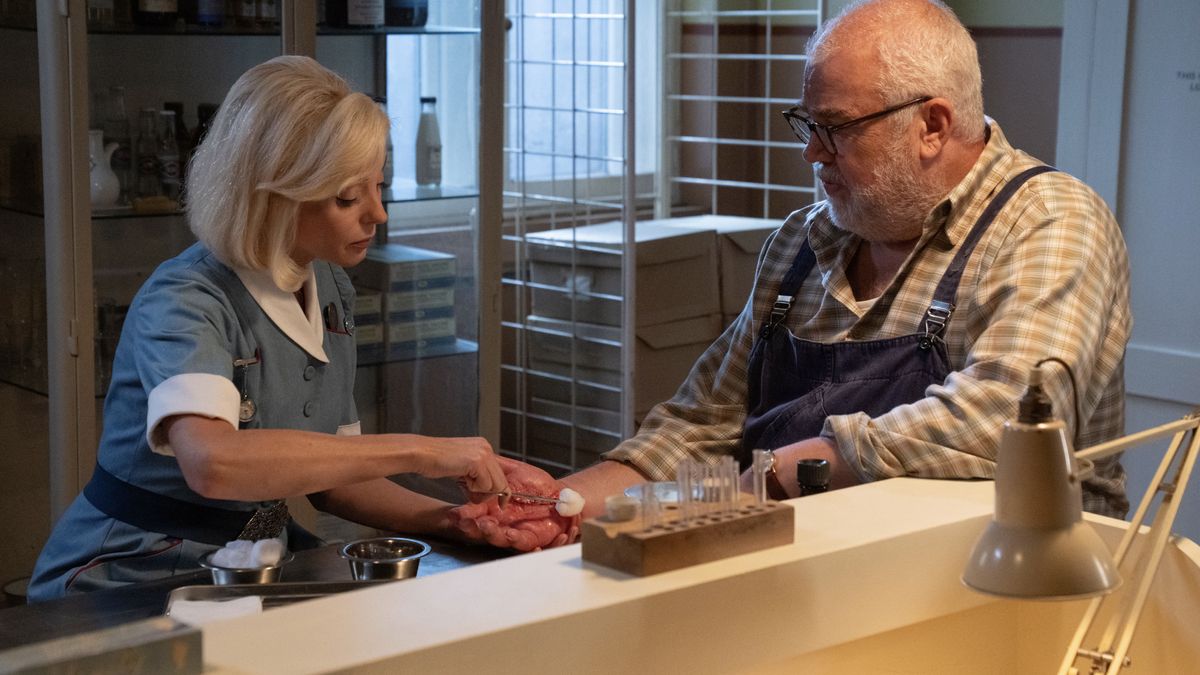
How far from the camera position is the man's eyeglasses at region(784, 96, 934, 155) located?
83.1 inches

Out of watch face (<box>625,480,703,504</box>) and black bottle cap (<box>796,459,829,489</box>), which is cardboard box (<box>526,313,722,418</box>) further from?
watch face (<box>625,480,703,504</box>)

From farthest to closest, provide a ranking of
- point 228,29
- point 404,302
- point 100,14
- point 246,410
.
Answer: point 404,302 → point 228,29 → point 100,14 → point 246,410

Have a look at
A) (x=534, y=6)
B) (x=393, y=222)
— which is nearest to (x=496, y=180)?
(x=393, y=222)

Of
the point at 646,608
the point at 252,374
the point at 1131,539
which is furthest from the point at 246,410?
the point at 1131,539

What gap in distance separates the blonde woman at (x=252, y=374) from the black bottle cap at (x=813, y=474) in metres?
0.43

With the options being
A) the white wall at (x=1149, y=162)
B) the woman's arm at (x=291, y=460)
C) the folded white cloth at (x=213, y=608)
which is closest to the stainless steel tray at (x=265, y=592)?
the folded white cloth at (x=213, y=608)

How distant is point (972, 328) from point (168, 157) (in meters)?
2.23

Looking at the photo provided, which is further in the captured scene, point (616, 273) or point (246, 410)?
point (616, 273)

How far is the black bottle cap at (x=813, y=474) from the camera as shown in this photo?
172 cm

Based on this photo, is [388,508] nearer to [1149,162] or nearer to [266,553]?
[266,553]

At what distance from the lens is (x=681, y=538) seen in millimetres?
1300

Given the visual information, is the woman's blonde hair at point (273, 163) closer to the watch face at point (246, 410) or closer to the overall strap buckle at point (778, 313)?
the watch face at point (246, 410)

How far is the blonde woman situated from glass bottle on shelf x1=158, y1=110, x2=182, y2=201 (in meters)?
1.42

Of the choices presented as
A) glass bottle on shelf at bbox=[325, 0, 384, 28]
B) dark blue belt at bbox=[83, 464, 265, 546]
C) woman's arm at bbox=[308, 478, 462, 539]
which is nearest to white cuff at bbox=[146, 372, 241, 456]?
dark blue belt at bbox=[83, 464, 265, 546]
